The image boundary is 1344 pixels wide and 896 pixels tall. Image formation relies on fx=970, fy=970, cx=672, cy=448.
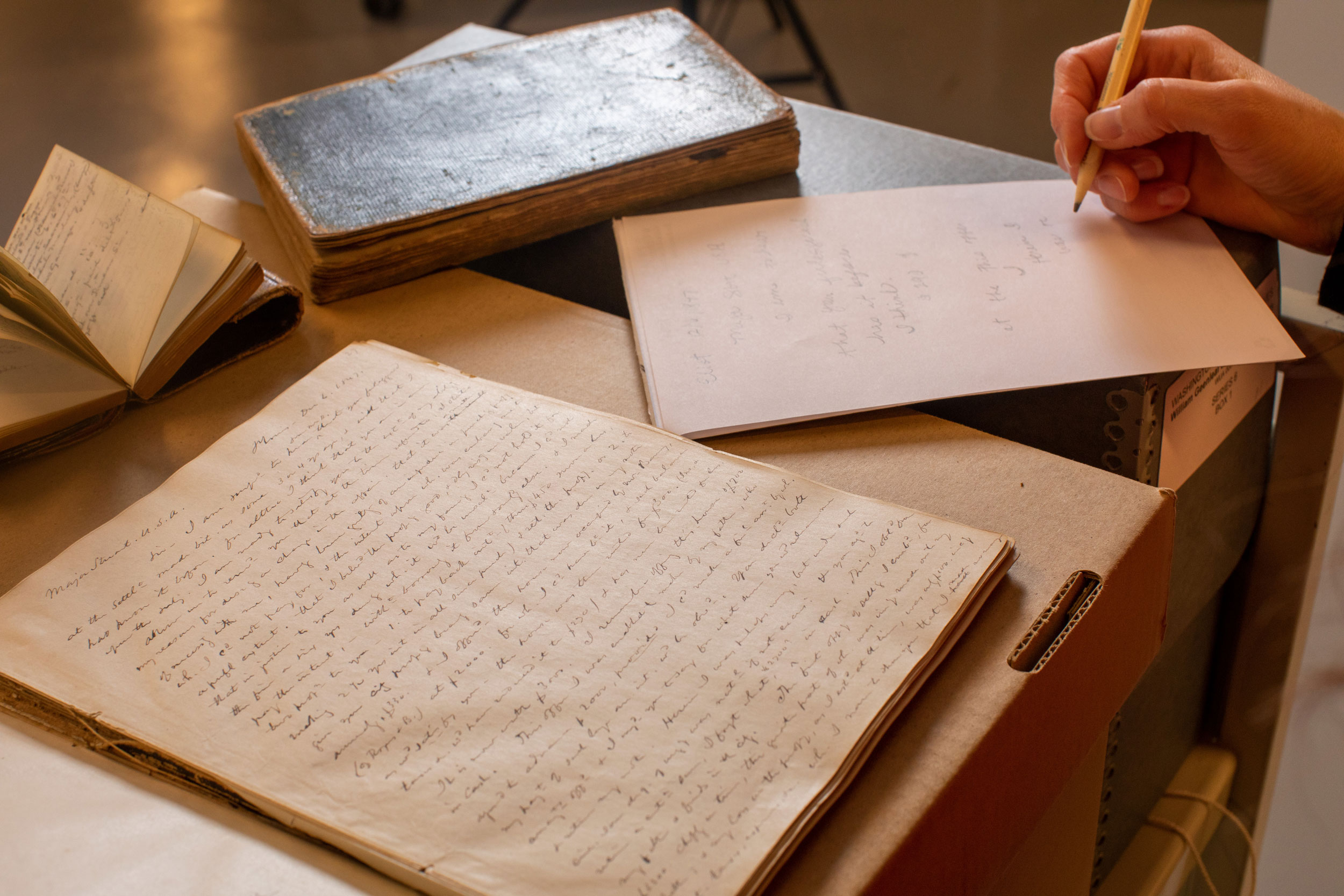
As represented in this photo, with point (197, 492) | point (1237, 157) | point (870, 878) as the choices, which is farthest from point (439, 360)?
point (1237, 157)

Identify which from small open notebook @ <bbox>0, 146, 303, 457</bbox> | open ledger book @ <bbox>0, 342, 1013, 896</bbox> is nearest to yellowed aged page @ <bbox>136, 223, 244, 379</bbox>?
small open notebook @ <bbox>0, 146, 303, 457</bbox>

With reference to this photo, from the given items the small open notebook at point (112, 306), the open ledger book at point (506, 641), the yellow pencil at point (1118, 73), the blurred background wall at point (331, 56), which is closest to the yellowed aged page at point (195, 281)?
the small open notebook at point (112, 306)

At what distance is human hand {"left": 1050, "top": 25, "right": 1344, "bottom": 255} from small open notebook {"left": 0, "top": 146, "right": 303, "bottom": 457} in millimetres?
624

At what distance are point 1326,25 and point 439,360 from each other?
0.93m

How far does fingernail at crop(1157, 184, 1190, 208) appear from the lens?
2.38ft

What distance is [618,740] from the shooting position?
1.33ft

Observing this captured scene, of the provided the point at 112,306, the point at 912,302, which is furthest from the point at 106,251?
the point at 912,302

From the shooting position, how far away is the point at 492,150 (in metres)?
0.80

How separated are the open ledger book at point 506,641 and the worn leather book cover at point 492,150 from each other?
0.22 m

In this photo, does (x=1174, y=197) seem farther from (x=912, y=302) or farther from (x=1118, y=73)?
(x=912, y=302)

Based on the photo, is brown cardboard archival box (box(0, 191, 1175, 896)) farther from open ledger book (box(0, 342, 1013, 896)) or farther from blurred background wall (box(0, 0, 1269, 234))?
blurred background wall (box(0, 0, 1269, 234))

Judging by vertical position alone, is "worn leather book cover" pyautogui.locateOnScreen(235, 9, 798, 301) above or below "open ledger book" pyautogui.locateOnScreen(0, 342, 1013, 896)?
above

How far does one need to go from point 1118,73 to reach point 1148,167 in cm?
8

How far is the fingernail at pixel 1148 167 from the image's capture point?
0.73 meters
